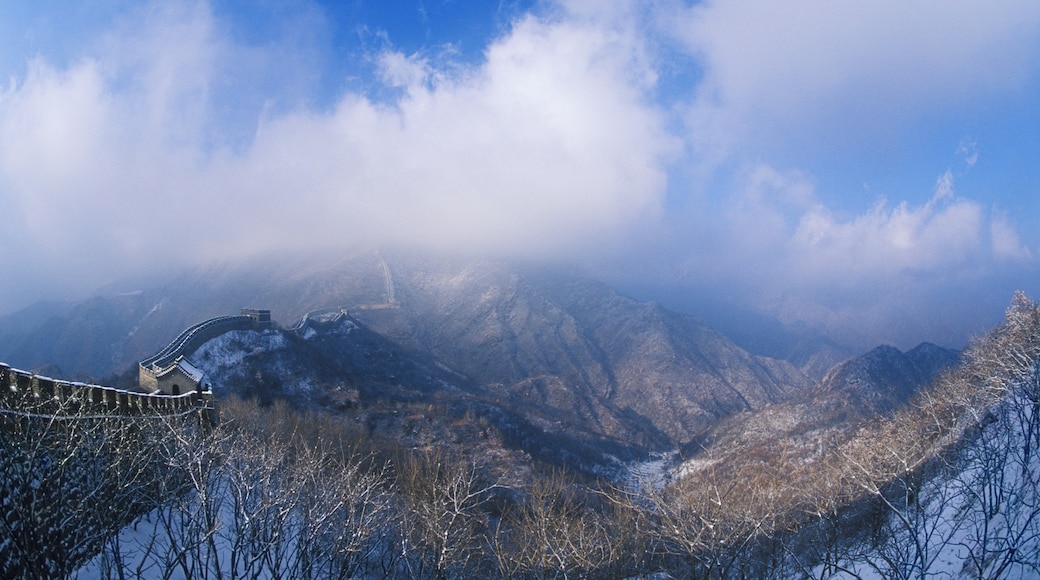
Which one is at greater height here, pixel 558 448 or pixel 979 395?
pixel 979 395

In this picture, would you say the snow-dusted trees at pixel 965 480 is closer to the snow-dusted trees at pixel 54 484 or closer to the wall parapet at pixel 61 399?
the snow-dusted trees at pixel 54 484

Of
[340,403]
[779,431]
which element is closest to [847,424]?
[779,431]

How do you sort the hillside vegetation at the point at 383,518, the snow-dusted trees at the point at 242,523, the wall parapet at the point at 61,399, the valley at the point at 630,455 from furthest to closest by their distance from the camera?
the valley at the point at 630,455, the snow-dusted trees at the point at 242,523, the wall parapet at the point at 61,399, the hillside vegetation at the point at 383,518

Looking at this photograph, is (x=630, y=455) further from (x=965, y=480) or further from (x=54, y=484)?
(x=54, y=484)

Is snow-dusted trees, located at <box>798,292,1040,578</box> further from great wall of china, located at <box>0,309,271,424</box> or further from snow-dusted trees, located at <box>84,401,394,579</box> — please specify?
great wall of china, located at <box>0,309,271,424</box>

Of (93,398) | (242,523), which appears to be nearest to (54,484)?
(242,523)

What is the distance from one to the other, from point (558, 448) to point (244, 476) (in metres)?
98.8

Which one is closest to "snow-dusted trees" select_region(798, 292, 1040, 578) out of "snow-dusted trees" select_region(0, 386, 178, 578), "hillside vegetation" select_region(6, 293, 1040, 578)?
"hillside vegetation" select_region(6, 293, 1040, 578)

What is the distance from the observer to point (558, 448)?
367 ft

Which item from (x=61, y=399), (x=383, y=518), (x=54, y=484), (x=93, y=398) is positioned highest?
(x=61, y=399)

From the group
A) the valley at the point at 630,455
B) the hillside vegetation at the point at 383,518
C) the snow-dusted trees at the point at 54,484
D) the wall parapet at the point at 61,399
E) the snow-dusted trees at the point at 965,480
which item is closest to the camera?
the snow-dusted trees at the point at 54,484

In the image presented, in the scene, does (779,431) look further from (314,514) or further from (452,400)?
(314,514)

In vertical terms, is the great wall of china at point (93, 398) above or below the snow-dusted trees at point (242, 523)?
above

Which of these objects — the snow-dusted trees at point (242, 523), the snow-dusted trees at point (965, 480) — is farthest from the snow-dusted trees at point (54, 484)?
the snow-dusted trees at point (965, 480)
